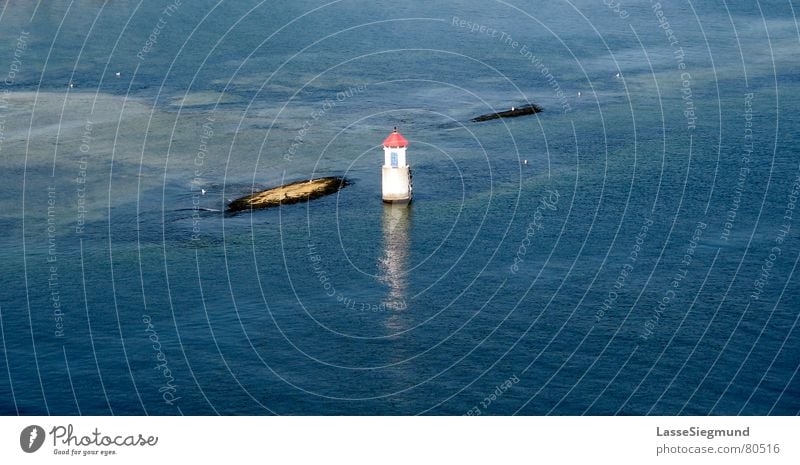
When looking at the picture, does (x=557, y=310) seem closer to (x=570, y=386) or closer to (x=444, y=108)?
(x=570, y=386)

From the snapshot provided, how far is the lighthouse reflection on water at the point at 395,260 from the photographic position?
297 ft

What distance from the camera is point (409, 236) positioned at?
108 metres

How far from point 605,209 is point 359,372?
41.2 meters

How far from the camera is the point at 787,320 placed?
8706 cm

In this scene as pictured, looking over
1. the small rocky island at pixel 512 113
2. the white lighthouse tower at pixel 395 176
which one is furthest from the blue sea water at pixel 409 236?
the small rocky island at pixel 512 113

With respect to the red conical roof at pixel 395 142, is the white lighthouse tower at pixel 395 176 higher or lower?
lower

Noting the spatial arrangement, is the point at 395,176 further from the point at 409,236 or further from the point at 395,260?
the point at 395,260

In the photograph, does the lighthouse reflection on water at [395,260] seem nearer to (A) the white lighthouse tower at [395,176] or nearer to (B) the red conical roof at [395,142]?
(A) the white lighthouse tower at [395,176]

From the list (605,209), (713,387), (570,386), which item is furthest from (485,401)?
(605,209)

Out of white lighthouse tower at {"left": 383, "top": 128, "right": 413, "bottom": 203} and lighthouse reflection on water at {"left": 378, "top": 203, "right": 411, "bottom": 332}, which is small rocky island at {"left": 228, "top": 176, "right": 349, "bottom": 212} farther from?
lighthouse reflection on water at {"left": 378, "top": 203, "right": 411, "bottom": 332}

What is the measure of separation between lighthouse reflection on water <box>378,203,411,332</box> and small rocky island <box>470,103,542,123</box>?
3671 centimetres

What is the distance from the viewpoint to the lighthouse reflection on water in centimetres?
9056

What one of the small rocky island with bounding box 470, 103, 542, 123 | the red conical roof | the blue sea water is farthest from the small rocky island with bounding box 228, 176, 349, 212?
the small rocky island with bounding box 470, 103, 542, 123

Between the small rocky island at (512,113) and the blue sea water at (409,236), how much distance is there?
230 centimetres
